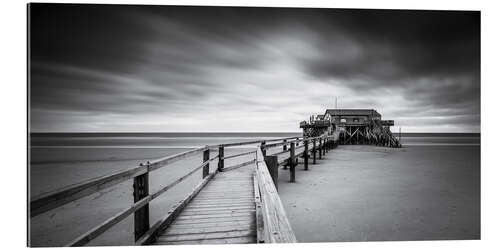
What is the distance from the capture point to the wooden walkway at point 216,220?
2582mm

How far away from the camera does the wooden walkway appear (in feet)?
8.47

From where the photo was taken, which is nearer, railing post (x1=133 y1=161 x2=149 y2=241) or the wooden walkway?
railing post (x1=133 y1=161 x2=149 y2=241)

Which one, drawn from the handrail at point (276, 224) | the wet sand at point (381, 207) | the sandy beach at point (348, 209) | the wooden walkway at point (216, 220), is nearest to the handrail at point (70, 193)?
the wooden walkway at point (216, 220)

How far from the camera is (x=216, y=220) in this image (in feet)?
9.81

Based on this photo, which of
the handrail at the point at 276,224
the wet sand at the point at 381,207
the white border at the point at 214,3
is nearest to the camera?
the handrail at the point at 276,224

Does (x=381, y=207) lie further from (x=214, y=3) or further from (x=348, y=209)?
(x=214, y=3)

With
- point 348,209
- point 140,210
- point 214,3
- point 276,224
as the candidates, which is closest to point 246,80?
point 214,3

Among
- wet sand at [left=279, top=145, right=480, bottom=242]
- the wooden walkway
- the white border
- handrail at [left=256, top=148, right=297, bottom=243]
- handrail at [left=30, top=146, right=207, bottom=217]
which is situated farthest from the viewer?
wet sand at [left=279, top=145, right=480, bottom=242]

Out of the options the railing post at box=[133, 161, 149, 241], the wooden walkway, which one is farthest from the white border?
the railing post at box=[133, 161, 149, 241]

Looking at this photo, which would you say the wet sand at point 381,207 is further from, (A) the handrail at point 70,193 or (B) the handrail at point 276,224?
(A) the handrail at point 70,193

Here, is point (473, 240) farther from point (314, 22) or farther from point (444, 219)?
point (314, 22)

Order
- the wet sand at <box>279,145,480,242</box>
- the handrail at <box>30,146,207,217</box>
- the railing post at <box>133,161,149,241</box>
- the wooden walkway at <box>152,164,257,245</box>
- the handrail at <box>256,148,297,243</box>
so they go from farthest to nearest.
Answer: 1. the wet sand at <box>279,145,480,242</box>
2. the wooden walkway at <box>152,164,257,245</box>
3. the railing post at <box>133,161,149,241</box>
4. the handrail at <box>30,146,207,217</box>
5. the handrail at <box>256,148,297,243</box>

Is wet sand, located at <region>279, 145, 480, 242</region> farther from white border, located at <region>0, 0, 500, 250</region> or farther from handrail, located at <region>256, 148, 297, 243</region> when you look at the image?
handrail, located at <region>256, 148, 297, 243</region>
